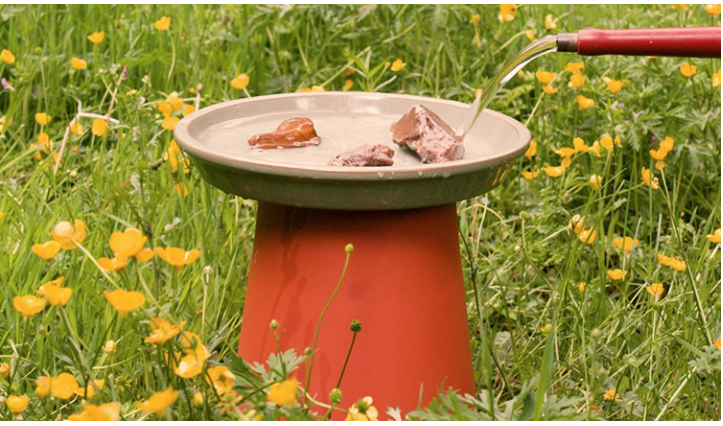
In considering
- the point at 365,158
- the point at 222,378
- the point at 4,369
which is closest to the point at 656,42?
the point at 365,158

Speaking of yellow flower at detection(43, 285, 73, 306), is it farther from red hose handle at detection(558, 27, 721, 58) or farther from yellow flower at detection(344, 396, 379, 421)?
red hose handle at detection(558, 27, 721, 58)

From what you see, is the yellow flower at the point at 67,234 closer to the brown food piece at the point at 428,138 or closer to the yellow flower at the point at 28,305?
the yellow flower at the point at 28,305

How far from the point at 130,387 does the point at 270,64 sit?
5.91 feet

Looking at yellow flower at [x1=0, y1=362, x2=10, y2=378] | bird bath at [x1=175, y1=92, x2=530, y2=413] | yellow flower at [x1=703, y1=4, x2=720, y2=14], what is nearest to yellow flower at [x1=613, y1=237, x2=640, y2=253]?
bird bath at [x1=175, y1=92, x2=530, y2=413]

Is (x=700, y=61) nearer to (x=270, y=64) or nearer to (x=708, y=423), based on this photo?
(x=270, y=64)

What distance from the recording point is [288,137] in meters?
2.04

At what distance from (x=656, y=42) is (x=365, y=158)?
0.56m

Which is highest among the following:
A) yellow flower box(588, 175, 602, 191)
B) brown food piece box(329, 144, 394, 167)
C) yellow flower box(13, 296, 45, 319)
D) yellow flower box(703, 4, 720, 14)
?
yellow flower box(703, 4, 720, 14)

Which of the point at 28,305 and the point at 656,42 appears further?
the point at 656,42

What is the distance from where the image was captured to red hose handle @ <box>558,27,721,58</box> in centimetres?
182

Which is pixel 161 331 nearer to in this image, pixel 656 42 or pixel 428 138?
pixel 428 138

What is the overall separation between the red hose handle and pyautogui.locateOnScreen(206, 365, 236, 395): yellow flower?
86 centimetres

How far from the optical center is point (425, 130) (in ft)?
6.44

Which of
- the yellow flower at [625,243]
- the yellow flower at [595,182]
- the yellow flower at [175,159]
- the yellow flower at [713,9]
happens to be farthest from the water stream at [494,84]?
the yellow flower at [713,9]
